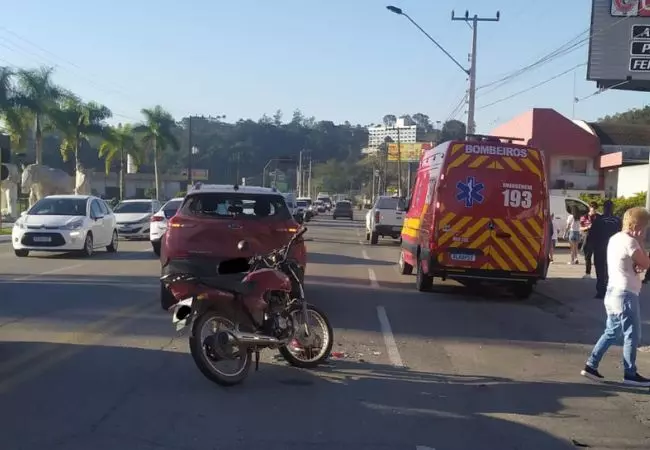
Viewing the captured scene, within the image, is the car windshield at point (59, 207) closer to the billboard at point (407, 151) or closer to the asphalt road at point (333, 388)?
the asphalt road at point (333, 388)

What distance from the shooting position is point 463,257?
43.8 ft

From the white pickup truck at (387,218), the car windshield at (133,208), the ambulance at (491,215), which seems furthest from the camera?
the white pickup truck at (387,218)

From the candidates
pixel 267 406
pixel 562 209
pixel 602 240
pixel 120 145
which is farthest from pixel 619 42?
pixel 120 145

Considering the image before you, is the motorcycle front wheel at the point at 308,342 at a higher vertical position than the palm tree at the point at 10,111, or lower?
lower

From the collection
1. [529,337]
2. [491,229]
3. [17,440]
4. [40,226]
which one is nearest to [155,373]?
[17,440]

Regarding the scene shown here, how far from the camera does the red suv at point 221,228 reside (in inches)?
412

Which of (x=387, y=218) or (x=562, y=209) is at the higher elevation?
(x=562, y=209)

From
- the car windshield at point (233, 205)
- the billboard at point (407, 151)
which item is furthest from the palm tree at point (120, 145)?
the car windshield at point (233, 205)

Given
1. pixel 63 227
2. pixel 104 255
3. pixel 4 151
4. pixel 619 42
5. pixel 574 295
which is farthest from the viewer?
pixel 619 42

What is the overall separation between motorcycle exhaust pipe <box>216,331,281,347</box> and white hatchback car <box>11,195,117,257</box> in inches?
515

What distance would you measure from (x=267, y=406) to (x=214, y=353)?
786 mm

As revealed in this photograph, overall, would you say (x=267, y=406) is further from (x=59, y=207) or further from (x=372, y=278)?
(x=59, y=207)

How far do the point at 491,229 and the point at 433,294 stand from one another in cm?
183

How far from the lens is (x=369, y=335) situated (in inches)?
389
